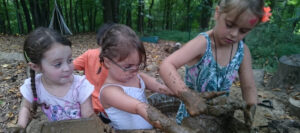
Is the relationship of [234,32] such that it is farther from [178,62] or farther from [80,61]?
[80,61]

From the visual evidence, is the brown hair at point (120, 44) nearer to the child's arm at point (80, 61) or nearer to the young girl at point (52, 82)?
the young girl at point (52, 82)

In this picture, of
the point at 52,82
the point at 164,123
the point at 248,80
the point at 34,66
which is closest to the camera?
the point at 164,123

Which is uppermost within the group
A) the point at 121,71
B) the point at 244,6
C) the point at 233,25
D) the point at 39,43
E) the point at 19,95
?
the point at 244,6

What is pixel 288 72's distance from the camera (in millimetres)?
3578

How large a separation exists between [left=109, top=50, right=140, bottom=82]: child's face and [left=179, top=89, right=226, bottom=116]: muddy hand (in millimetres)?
331

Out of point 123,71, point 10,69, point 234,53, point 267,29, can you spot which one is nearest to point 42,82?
point 123,71

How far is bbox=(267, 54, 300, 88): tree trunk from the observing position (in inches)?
138

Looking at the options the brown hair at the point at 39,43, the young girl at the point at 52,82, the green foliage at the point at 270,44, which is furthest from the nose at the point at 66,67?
the green foliage at the point at 270,44

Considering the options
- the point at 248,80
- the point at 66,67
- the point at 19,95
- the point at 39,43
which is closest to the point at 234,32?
the point at 248,80

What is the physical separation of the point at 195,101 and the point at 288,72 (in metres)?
3.34

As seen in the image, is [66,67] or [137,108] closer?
[137,108]

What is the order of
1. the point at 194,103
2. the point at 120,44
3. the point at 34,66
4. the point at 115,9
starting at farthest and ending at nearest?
the point at 115,9, the point at 34,66, the point at 120,44, the point at 194,103

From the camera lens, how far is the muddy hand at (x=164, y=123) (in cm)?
89

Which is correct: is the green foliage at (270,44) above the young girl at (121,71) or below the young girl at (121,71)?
below
